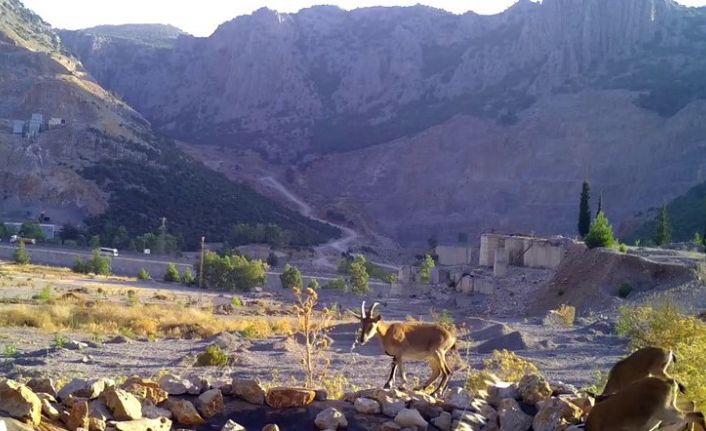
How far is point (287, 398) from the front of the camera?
24.6 feet

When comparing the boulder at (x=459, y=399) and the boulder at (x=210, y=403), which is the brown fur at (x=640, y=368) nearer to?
the boulder at (x=459, y=399)

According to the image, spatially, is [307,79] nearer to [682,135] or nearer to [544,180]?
[544,180]

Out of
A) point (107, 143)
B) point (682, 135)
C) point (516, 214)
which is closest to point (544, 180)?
point (516, 214)

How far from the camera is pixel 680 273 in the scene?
28906 millimetres

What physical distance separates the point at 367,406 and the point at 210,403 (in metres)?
1.40

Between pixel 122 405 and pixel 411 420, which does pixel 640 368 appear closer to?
pixel 411 420

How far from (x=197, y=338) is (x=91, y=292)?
1744 centimetres

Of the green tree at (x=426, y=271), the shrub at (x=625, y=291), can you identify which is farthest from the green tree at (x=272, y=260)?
the shrub at (x=625, y=291)

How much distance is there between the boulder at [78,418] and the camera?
6375 millimetres

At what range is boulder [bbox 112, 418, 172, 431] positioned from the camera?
654 cm

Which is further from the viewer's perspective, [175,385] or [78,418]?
[175,385]

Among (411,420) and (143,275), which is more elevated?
(411,420)

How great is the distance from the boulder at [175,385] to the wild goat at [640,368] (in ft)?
11.9

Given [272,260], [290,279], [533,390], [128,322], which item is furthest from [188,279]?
[533,390]
